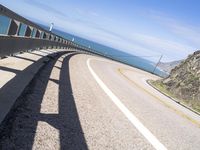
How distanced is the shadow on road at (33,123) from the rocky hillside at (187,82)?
1331 centimetres

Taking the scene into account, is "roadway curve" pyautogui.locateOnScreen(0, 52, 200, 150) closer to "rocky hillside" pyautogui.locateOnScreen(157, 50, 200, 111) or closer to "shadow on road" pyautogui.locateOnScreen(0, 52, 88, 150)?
"shadow on road" pyautogui.locateOnScreen(0, 52, 88, 150)

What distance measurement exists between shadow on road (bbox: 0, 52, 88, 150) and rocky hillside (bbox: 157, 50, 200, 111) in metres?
13.3

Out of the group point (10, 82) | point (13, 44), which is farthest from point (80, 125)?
point (13, 44)

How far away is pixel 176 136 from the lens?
7.99 meters

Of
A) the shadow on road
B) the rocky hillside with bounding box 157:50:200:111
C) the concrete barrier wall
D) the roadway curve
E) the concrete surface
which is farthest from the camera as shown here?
the rocky hillside with bounding box 157:50:200:111

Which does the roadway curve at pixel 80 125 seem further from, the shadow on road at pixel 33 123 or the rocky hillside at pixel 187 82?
the rocky hillside at pixel 187 82

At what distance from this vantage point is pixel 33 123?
555 cm

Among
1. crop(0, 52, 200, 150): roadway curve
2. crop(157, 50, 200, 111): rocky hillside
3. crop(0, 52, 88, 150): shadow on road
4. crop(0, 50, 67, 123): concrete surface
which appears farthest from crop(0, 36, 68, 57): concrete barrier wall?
crop(157, 50, 200, 111): rocky hillside

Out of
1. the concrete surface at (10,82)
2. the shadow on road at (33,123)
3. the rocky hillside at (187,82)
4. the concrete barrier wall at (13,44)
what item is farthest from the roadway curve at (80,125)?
the rocky hillside at (187,82)

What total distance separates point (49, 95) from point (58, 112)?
131 cm

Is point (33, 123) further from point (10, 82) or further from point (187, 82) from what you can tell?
point (187, 82)

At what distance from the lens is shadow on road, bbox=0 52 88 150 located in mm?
4693

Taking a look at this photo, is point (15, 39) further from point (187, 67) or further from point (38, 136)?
point (187, 67)

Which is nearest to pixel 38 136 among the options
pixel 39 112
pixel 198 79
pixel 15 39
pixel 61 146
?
pixel 61 146
